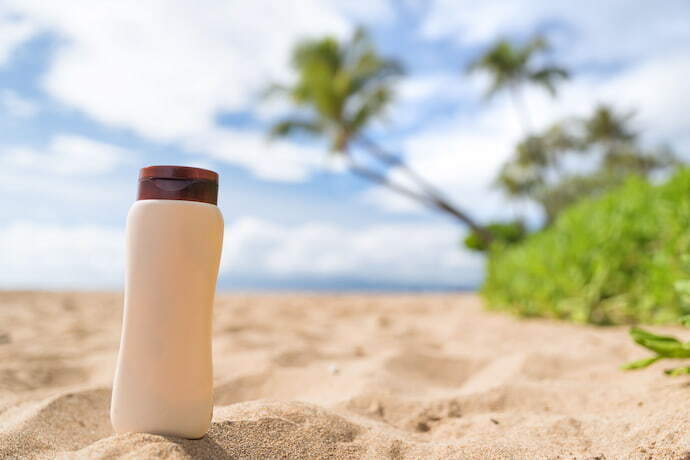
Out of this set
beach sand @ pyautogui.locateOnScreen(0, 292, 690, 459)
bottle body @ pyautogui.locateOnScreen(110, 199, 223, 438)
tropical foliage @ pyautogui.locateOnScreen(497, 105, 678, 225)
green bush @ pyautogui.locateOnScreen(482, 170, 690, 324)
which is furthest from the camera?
tropical foliage @ pyautogui.locateOnScreen(497, 105, 678, 225)

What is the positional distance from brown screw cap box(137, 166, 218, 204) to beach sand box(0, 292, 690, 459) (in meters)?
0.53

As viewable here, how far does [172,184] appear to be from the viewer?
3.58ft

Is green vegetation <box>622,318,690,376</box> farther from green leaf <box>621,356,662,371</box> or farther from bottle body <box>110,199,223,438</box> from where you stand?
bottle body <box>110,199,223,438</box>

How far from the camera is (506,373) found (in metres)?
2.11

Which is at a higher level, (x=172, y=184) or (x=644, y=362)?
(x=172, y=184)

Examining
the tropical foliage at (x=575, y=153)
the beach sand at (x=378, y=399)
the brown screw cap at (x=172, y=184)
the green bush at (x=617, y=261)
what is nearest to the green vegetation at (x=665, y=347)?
the beach sand at (x=378, y=399)

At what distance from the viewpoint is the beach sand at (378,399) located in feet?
4.04

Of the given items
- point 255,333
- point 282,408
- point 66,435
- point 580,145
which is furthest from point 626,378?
point 580,145

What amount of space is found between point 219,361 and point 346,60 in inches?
621

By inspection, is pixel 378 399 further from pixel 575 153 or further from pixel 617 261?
pixel 575 153

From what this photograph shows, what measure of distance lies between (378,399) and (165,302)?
90 centimetres

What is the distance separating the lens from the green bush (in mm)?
2990

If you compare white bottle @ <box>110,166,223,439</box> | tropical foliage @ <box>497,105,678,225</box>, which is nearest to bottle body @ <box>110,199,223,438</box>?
white bottle @ <box>110,166,223,439</box>

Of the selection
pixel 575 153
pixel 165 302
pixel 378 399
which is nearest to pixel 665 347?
pixel 378 399
